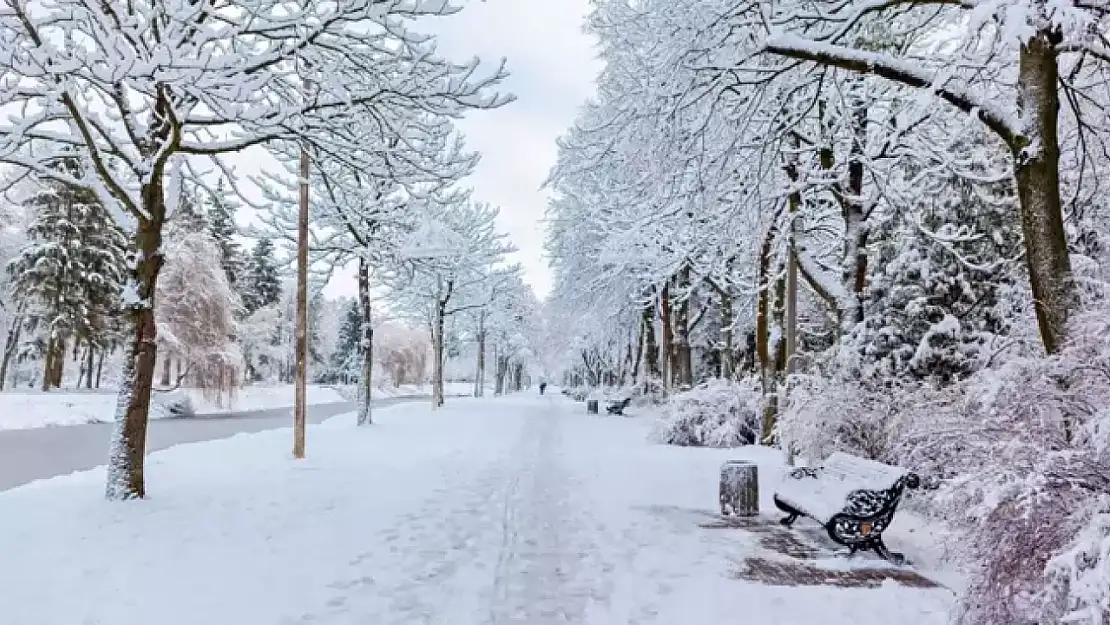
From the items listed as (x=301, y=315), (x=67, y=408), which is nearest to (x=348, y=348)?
(x=67, y=408)

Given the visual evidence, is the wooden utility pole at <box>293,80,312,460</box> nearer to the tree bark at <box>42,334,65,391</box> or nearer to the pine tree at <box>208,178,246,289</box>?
the tree bark at <box>42,334,65,391</box>

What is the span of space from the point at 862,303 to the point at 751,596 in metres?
8.57

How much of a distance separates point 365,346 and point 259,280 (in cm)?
4150

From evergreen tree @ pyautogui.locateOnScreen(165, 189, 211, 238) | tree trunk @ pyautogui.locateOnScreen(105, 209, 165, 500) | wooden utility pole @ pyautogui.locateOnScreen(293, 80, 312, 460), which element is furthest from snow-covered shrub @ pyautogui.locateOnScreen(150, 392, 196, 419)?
tree trunk @ pyautogui.locateOnScreen(105, 209, 165, 500)

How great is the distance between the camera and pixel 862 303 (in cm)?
1302

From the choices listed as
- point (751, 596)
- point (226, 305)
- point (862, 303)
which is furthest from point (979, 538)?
point (226, 305)

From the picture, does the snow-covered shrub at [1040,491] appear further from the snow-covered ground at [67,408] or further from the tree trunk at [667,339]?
the snow-covered ground at [67,408]

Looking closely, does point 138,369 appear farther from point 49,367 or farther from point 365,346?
point 49,367

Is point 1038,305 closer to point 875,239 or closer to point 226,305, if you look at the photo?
point 875,239

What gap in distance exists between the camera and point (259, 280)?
5894 centimetres

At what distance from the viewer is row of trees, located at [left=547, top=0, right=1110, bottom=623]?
392 cm

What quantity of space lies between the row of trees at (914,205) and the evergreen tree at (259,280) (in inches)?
1760

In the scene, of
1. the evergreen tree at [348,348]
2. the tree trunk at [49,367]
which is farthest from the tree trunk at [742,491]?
the evergreen tree at [348,348]

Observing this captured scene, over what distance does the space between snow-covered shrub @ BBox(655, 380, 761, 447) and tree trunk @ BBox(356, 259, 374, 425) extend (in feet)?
28.1
